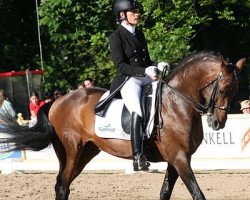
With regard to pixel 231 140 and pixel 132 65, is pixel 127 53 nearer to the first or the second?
pixel 132 65

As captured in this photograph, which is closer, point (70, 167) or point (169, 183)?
point (169, 183)

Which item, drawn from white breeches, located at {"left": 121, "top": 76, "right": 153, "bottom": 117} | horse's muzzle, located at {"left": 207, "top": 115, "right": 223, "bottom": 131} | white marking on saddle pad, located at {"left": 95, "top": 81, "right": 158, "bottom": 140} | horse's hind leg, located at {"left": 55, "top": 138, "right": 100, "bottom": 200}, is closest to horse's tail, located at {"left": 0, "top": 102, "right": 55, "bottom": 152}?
horse's hind leg, located at {"left": 55, "top": 138, "right": 100, "bottom": 200}

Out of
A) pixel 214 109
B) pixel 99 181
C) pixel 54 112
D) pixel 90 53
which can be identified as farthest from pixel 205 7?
pixel 214 109

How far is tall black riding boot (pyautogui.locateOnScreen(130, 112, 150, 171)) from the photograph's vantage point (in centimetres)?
941

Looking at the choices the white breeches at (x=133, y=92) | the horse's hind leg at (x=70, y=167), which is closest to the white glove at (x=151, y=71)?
the white breeches at (x=133, y=92)

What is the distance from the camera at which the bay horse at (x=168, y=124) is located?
8898 millimetres

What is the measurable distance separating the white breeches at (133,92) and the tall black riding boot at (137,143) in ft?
0.30

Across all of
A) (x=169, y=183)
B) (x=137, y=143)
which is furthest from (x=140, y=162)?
(x=169, y=183)

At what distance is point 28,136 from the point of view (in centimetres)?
1066

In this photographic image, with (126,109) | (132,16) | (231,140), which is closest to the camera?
(132,16)

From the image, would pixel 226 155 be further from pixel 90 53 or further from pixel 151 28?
pixel 90 53

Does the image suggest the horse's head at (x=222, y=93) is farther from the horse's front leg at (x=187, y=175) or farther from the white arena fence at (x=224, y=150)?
the white arena fence at (x=224, y=150)

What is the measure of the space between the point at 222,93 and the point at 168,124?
0.85 metres

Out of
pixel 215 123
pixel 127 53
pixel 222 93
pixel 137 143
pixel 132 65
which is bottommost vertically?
pixel 137 143
